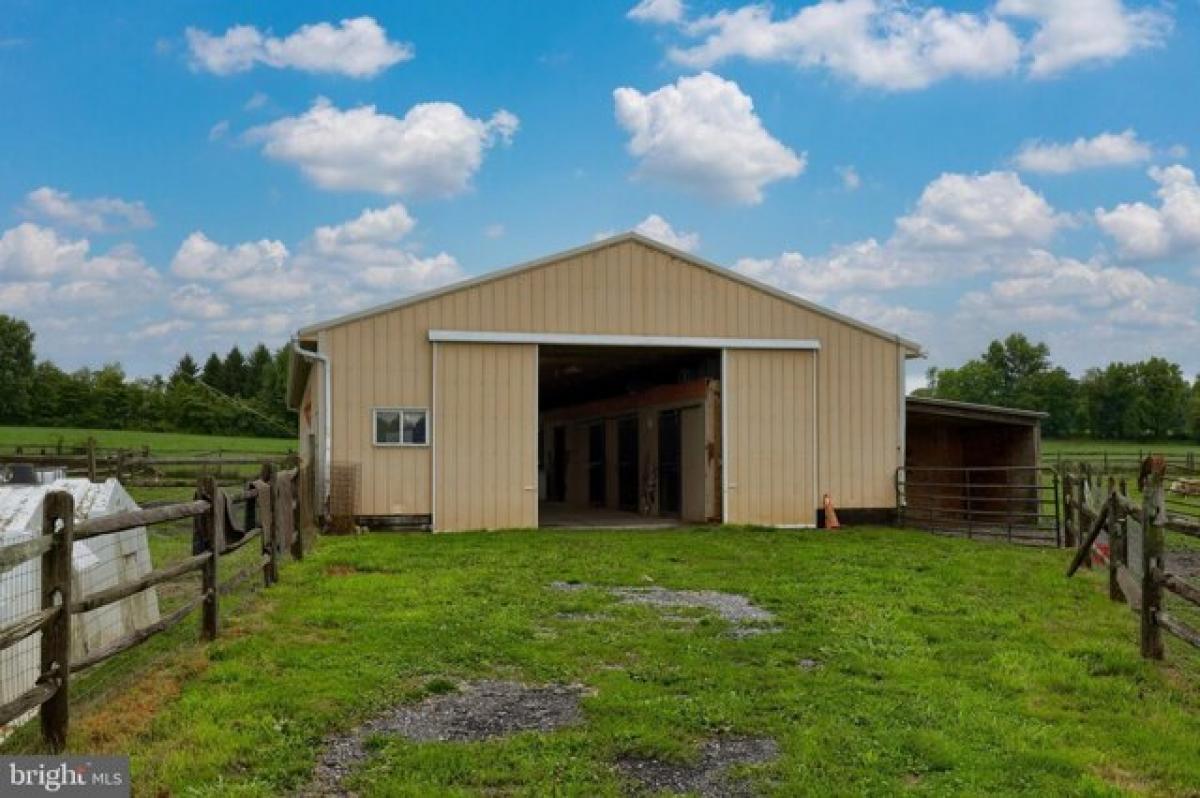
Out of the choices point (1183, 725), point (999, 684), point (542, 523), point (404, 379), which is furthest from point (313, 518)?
point (1183, 725)

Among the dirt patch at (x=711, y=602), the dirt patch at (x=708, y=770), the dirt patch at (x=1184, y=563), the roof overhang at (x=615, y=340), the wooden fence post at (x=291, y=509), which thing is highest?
the roof overhang at (x=615, y=340)

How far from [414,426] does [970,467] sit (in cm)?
963

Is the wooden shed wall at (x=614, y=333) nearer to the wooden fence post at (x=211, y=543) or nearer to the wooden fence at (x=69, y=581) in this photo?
the wooden fence at (x=69, y=581)

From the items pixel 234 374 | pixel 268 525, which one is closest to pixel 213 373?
pixel 234 374

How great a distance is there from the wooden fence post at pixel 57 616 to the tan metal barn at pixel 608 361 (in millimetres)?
10272

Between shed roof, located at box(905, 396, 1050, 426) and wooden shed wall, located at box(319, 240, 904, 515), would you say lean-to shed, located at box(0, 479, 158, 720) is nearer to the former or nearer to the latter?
wooden shed wall, located at box(319, 240, 904, 515)

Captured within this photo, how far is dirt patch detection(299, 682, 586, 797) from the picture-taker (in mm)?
4602

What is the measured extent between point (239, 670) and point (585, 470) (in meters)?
18.9

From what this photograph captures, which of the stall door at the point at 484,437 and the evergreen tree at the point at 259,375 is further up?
the evergreen tree at the point at 259,375

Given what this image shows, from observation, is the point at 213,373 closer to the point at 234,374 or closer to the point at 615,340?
the point at 234,374

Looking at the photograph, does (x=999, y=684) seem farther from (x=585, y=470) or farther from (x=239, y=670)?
(x=585, y=470)

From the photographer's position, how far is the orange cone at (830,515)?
54.8 ft

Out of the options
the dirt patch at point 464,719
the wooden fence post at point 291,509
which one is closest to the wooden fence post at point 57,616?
the dirt patch at point 464,719

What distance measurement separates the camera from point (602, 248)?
637 inches
